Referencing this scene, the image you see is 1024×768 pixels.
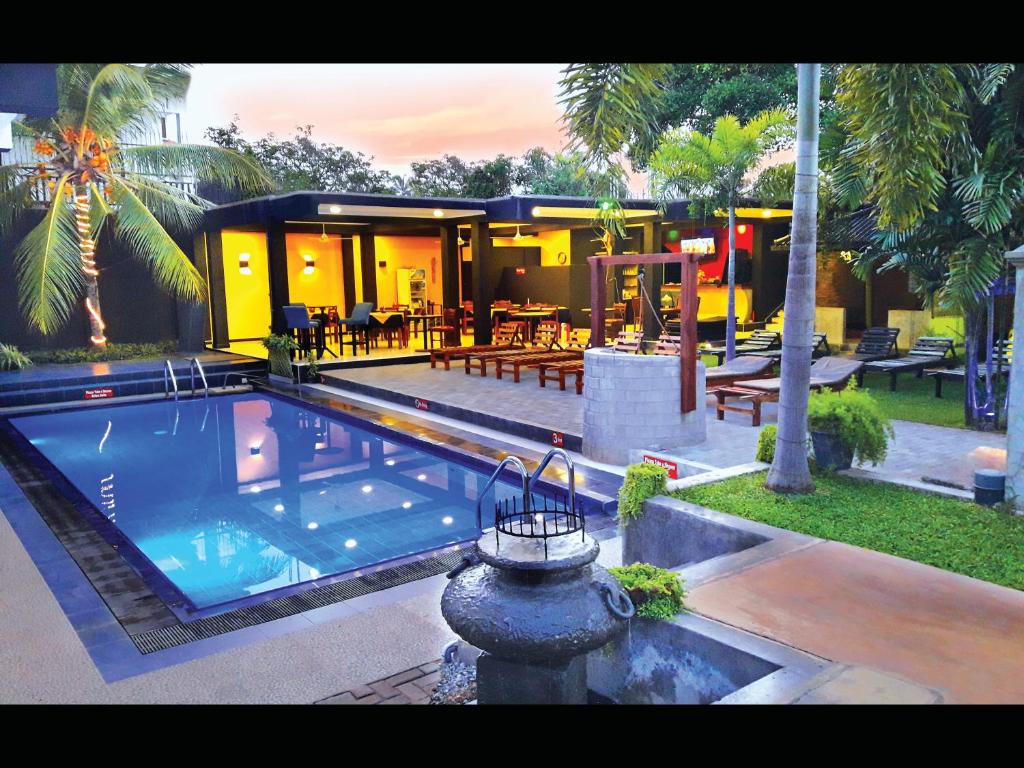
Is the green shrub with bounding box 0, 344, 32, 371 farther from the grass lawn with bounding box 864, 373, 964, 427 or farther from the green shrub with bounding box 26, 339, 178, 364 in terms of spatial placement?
the grass lawn with bounding box 864, 373, 964, 427

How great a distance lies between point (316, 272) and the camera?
71.3 ft

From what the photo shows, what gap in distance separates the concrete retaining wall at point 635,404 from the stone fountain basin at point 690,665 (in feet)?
14.9

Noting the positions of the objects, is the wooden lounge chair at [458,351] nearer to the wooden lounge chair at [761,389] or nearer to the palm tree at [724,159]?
the palm tree at [724,159]

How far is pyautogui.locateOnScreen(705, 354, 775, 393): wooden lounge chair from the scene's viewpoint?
11297 mm

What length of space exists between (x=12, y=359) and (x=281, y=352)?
4.99 m

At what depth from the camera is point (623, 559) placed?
584 centimetres

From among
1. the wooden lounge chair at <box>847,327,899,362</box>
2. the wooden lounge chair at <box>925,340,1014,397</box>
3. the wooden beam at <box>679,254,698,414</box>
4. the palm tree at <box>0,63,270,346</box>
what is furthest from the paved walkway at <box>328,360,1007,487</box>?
the palm tree at <box>0,63,270,346</box>

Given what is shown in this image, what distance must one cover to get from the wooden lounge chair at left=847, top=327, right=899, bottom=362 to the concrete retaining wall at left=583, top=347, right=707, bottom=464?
5.71m

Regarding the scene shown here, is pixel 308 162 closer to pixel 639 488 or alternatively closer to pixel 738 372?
pixel 738 372

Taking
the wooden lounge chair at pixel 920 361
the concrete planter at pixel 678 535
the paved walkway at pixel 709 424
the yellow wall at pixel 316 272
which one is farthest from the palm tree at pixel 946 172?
the yellow wall at pixel 316 272

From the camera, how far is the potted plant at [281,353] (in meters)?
14.9
